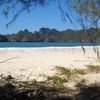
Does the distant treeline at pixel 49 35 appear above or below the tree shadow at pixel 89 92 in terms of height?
above

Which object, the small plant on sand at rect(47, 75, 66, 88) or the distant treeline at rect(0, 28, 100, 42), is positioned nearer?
the distant treeline at rect(0, 28, 100, 42)

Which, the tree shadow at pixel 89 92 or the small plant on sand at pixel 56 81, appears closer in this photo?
the tree shadow at pixel 89 92

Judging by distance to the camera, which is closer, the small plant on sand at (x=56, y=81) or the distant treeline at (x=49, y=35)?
the distant treeline at (x=49, y=35)

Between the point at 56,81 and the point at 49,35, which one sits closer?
the point at 49,35

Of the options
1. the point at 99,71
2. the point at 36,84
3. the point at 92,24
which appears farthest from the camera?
the point at 92,24

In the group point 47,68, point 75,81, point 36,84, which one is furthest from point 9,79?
point 47,68

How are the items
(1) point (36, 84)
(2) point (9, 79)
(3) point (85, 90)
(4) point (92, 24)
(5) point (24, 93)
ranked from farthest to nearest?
(4) point (92, 24)
(2) point (9, 79)
(1) point (36, 84)
(3) point (85, 90)
(5) point (24, 93)

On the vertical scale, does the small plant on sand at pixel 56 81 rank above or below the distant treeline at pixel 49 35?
below

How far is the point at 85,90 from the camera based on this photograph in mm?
8180

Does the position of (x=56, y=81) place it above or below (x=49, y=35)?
below

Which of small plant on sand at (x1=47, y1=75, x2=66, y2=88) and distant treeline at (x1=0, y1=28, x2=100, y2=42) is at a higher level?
distant treeline at (x1=0, y1=28, x2=100, y2=42)

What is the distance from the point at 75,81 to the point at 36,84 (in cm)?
148

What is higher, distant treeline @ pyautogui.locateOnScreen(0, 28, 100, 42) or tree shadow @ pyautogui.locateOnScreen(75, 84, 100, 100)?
distant treeline @ pyautogui.locateOnScreen(0, 28, 100, 42)

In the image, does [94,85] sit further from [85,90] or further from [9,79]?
[9,79]
